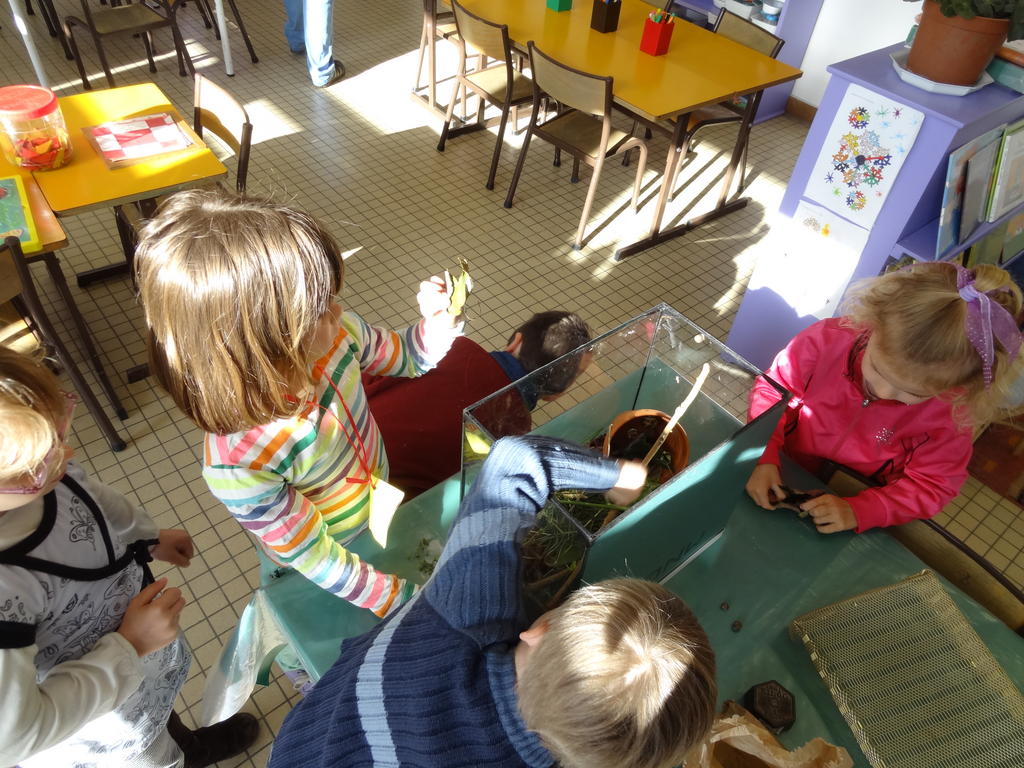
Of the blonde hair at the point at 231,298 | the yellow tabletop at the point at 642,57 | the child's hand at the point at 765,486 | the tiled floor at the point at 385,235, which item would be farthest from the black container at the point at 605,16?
the blonde hair at the point at 231,298

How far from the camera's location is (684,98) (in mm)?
2977

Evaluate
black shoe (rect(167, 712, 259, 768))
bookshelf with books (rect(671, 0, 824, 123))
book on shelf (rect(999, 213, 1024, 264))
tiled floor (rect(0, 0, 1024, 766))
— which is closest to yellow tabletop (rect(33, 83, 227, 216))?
tiled floor (rect(0, 0, 1024, 766))

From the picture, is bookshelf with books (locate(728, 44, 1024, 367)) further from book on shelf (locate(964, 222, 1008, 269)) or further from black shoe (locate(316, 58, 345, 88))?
black shoe (locate(316, 58, 345, 88))

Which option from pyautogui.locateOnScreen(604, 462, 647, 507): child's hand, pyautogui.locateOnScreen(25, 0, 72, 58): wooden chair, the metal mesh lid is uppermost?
pyautogui.locateOnScreen(604, 462, 647, 507): child's hand

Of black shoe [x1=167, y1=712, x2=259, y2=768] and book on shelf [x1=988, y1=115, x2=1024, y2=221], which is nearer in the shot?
black shoe [x1=167, y1=712, x2=259, y2=768]

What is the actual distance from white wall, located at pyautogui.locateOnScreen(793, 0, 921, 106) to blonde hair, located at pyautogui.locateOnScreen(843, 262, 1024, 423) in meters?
3.26

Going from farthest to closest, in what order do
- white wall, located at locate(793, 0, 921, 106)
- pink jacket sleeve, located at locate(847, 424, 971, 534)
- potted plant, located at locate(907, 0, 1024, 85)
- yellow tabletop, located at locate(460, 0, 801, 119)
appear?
white wall, located at locate(793, 0, 921, 106), yellow tabletop, located at locate(460, 0, 801, 119), potted plant, located at locate(907, 0, 1024, 85), pink jacket sleeve, located at locate(847, 424, 971, 534)

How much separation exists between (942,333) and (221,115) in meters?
2.53

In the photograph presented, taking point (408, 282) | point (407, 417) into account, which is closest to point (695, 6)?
point (408, 282)

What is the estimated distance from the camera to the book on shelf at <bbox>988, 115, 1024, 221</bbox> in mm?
2033

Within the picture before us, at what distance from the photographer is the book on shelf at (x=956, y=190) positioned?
1903 mm

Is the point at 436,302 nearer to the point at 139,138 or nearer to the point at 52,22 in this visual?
the point at 139,138

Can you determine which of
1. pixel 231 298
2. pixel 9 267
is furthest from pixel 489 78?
pixel 231 298

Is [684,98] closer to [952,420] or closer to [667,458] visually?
[952,420]
